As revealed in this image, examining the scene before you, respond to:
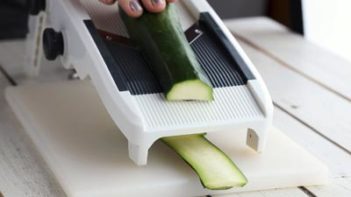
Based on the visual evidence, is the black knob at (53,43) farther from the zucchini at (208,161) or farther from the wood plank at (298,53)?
the wood plank at (298,53)

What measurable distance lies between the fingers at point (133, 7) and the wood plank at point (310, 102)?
33 centimetres

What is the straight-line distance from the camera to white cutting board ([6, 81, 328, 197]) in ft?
2.93

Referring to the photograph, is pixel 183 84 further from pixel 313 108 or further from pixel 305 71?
pixel 305 71

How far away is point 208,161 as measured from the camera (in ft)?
2.95

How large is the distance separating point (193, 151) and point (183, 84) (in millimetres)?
83

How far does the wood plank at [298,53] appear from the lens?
4.34 feet

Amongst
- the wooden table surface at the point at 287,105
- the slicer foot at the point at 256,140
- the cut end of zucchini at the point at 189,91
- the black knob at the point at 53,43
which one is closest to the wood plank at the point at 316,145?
the wooden table surface at the point at 287,105

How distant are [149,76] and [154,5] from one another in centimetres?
9

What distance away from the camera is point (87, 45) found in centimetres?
97

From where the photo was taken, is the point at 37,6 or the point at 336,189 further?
the point at 37,6

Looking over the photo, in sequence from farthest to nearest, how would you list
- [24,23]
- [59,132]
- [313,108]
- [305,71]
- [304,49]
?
[24,23], [304,49], [305,71], [313,108], [59,132]

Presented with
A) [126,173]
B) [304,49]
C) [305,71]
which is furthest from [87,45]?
[304,49]

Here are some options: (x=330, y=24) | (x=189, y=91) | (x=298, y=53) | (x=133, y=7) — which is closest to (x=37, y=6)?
(x=133, y=7)

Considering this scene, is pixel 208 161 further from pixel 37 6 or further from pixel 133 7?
pixel 37 6
